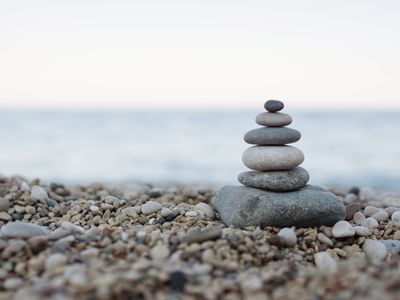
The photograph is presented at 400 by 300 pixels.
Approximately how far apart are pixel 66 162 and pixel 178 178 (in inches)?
195

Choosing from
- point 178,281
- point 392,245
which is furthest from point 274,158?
point 178,281

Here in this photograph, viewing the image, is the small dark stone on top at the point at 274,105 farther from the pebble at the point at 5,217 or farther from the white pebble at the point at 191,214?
the pebble at the point at 5,217

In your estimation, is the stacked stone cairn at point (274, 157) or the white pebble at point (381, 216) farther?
the white pebble at point (381, 216)

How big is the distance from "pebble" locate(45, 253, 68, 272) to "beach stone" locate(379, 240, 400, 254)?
8.95 feet

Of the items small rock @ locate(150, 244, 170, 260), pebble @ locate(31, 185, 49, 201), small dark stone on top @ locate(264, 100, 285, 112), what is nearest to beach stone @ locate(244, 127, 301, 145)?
small dark stone on top @ locate(264, 100, 285, 112)

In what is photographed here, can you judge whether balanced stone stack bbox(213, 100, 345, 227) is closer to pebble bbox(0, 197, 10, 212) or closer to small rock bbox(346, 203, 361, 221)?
small rock bbox(346, 203, 361, 221)

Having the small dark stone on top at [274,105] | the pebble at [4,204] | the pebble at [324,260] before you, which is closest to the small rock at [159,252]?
the pebble at [324,260]

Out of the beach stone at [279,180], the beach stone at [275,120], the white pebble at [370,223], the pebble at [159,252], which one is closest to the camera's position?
the pebble at [159,252]

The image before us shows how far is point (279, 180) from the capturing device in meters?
4.84

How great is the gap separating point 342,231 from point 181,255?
5.75ft

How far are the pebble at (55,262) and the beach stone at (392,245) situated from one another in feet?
8.95

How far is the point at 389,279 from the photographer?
9.21 feet

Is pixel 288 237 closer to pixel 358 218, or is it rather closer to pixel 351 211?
pixel 358 218

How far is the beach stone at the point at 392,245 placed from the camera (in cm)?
437
